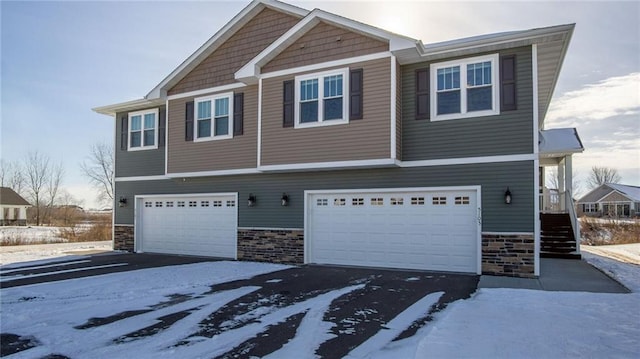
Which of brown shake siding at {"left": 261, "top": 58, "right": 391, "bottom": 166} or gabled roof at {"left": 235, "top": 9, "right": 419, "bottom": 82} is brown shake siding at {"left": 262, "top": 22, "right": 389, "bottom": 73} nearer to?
gabled roof at {"left": 235, "top": 9, "right": 419, "bottom": 82}

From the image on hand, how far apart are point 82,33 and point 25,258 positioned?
7.10m

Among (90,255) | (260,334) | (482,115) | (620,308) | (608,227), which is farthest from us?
(608,227)

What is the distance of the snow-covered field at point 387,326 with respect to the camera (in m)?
4.91

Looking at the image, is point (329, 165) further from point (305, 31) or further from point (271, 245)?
point (305, 31)

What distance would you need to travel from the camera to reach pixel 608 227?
25.3 m

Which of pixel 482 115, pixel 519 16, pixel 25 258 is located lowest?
pixel 25 258

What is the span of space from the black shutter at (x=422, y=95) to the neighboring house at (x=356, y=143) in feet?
0.08

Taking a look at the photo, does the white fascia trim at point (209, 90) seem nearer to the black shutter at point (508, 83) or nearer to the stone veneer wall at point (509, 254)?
the black shutter at point (508, 83)

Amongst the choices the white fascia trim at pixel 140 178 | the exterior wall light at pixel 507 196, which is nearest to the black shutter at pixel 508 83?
the exterior wall light at pixel 507 196

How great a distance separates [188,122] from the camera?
45.5ft

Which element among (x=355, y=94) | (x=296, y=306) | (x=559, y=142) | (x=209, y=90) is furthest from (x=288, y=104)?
(x=559, y=142)

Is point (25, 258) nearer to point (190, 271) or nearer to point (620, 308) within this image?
point (190, 271)

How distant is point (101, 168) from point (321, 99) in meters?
29.5

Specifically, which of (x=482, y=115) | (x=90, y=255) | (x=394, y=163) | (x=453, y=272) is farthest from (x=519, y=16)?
(x=90, y=255)
